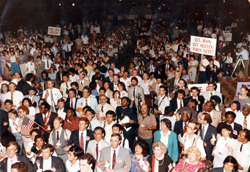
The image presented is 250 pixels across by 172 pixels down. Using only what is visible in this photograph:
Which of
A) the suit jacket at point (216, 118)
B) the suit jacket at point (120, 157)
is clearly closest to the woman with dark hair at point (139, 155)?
the suit jacket at point (120, 157)

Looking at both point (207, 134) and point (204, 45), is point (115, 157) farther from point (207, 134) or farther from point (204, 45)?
point (204, 45)

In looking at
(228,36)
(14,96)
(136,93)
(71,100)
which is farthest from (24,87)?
(228,36)

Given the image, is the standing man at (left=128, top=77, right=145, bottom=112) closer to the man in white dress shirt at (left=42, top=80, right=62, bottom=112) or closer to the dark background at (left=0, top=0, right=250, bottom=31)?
the man in white dress shirt at (left=42, top=80, right=62, bottom=112)

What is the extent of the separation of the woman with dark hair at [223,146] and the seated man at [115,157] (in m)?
1.68

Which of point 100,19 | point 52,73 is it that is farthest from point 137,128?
point 100,19

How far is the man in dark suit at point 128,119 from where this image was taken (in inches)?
211

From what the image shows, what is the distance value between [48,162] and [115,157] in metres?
1.05

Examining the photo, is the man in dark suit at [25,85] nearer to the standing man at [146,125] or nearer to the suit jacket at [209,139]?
the standing man at [146,125]

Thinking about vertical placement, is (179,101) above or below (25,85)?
below

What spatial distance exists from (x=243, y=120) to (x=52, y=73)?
6.45 m

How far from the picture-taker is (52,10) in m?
13.8

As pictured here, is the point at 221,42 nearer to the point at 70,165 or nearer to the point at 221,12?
the point at 221,12

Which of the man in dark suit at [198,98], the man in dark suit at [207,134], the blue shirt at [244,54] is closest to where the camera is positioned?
the man in dark suit at [207,134]

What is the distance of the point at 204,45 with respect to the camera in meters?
8.68
